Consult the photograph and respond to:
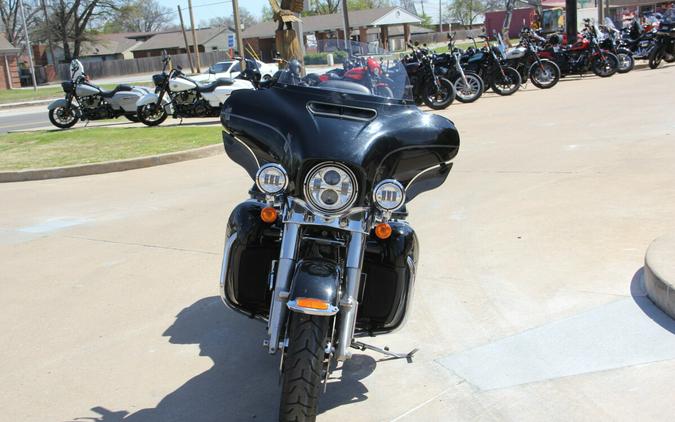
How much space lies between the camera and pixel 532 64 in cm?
1920

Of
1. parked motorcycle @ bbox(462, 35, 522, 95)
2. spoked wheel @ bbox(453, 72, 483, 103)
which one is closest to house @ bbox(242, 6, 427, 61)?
parked motorcycle @ bbox(462, 35, 522, 95)

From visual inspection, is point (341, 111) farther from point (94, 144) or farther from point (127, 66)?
point (127, 66)

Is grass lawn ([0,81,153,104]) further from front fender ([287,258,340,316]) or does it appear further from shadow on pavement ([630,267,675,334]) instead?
front fender ([287,258,340,316])

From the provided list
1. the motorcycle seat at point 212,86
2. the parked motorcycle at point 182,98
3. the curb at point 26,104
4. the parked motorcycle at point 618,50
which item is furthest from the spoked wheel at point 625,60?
the curb at point 26,104

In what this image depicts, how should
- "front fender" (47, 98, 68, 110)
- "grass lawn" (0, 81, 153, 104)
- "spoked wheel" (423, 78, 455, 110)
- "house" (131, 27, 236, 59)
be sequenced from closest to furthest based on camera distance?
1. "spoked wheel" (423, 78, 455, 110)
2. "front fender" (47, 98, 68, 110)
3. "grass lawn" (0, 81, 153, 104)
4. "house" (131, 27, 236, 59)

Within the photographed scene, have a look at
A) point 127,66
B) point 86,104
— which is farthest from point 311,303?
point 127,66

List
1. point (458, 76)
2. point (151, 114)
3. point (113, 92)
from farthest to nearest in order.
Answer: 1. point (458, 76)
2. point (113, 92)
3. point (151, 114)

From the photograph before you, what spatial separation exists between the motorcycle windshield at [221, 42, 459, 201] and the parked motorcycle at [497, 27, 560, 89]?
15627mm

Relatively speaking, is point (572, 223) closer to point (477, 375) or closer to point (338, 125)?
point (477, 375)

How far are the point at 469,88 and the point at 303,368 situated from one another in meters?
15.3

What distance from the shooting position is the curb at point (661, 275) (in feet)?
14.6

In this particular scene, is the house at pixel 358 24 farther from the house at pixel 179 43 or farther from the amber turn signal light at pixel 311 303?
the amber turn signal light at pixel 311 303

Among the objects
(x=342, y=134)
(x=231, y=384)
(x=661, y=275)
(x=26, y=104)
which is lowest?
(x=26, y=104)

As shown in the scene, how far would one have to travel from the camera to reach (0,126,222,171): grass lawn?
11.5m
